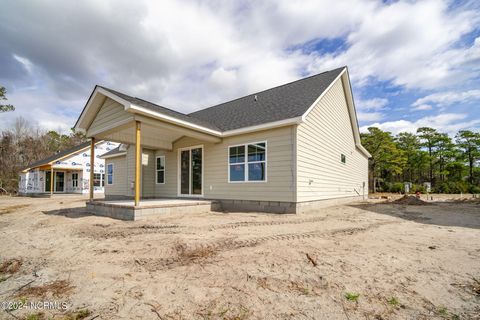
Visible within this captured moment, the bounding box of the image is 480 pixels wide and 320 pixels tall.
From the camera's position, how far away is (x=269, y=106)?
950cm

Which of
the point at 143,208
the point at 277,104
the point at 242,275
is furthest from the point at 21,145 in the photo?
the point at 242,275

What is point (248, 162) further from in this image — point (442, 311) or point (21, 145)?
point (21, 145)

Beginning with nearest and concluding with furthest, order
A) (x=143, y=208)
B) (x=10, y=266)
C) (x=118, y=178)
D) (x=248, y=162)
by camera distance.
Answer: (x=10, y=266) < (x=143, y=208) < (x=248, y=162) < (x=118, y=178)

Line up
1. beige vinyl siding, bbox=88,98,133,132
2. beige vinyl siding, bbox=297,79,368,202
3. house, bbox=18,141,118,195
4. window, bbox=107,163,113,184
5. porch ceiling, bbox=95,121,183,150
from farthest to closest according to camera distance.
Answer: house, bbox=18,141,118,195, window, bbox=107,163,113,184, porch ceiling, bbox=95,121,183,150, beige vinyl siding, bbox=297,79,368,202, beige vinyl siding, bbox=88,98,133,132

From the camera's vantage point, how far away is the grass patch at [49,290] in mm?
2439

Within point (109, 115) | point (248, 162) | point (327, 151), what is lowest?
point (248, 162)

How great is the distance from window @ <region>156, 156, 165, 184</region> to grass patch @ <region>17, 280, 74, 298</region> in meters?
9.03

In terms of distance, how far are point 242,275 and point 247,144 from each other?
20.2 ft

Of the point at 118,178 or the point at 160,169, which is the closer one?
the point at 160,169

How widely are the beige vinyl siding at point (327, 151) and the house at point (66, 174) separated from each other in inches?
814

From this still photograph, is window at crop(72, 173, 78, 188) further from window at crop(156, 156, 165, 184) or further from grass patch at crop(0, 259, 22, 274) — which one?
grass patch at crop(0, 259, 22, 274)

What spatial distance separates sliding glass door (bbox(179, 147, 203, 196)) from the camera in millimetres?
10055

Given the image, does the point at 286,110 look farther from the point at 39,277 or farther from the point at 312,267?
the point at 39,277

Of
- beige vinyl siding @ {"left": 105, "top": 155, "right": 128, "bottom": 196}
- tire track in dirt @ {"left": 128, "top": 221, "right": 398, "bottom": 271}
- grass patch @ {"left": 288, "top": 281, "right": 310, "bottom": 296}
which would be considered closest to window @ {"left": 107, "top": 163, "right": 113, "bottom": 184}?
beige vinyl siding @ {"left": 105, "top": 155, "right": 128, "bottom": 196}
